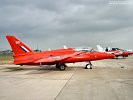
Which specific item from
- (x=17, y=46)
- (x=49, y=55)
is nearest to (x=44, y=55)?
(x=49, y=55)

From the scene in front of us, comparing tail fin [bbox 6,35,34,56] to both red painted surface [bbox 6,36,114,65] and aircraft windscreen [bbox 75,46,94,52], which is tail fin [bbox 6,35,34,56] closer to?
red painted surface [bbox 6,36,114,65]

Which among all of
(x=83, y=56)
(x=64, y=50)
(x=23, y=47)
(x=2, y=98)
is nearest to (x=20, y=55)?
(x=23, y=47)

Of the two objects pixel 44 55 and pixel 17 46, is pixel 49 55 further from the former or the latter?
pixel 17 46

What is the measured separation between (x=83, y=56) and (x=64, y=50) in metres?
2.27

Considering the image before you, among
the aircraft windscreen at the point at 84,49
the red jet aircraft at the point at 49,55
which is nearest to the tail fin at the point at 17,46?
the red jet aircraft at the point at 49,55

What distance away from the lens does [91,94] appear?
8.71 metres

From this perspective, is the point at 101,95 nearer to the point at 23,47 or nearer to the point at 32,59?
the point at 32,59

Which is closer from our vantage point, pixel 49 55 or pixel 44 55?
pixel 44 55

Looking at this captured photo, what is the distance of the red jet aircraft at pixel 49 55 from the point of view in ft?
68.5

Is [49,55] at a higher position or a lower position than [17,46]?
lower

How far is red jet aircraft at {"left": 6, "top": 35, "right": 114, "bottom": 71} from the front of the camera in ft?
68.5

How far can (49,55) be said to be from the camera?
21844 millimetres

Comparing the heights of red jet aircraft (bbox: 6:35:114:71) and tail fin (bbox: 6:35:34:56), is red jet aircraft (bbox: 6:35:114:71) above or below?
below

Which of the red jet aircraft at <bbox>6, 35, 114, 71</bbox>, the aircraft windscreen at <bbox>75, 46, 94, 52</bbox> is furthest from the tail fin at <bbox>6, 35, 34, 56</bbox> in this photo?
the aircraft windscreen at <bbox>75, 46, 94, 52</bbox>
